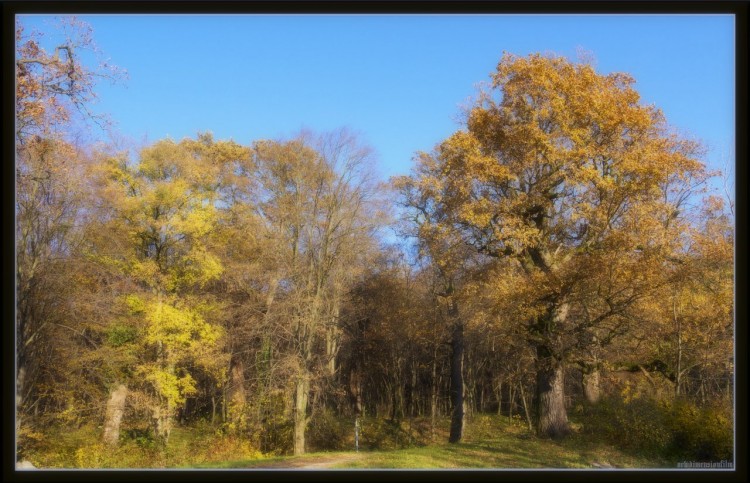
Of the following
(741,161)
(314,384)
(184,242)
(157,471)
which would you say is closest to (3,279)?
(157,471)

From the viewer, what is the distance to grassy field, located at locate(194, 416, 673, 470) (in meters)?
4.78

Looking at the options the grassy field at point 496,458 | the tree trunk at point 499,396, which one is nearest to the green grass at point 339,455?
the grassy field at point 496,458

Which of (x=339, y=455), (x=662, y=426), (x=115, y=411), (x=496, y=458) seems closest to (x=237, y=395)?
(x=115, y=411)

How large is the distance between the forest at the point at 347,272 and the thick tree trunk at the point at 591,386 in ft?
0.09

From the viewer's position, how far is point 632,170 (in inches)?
282

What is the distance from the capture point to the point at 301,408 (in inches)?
339

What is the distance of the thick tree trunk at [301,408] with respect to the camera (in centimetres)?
835

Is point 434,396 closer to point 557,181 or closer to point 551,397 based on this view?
point 551,397

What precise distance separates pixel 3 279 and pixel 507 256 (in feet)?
19.4

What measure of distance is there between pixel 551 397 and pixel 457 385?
3268mm

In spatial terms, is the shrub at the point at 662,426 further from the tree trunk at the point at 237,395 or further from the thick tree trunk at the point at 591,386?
the tree trunk at the point at 237,395

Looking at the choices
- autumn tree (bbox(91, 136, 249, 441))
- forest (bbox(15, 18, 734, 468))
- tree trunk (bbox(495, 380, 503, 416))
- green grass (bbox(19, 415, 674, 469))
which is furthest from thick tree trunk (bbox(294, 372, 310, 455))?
tree trunk (bbox(495, 380, 503, 416))
